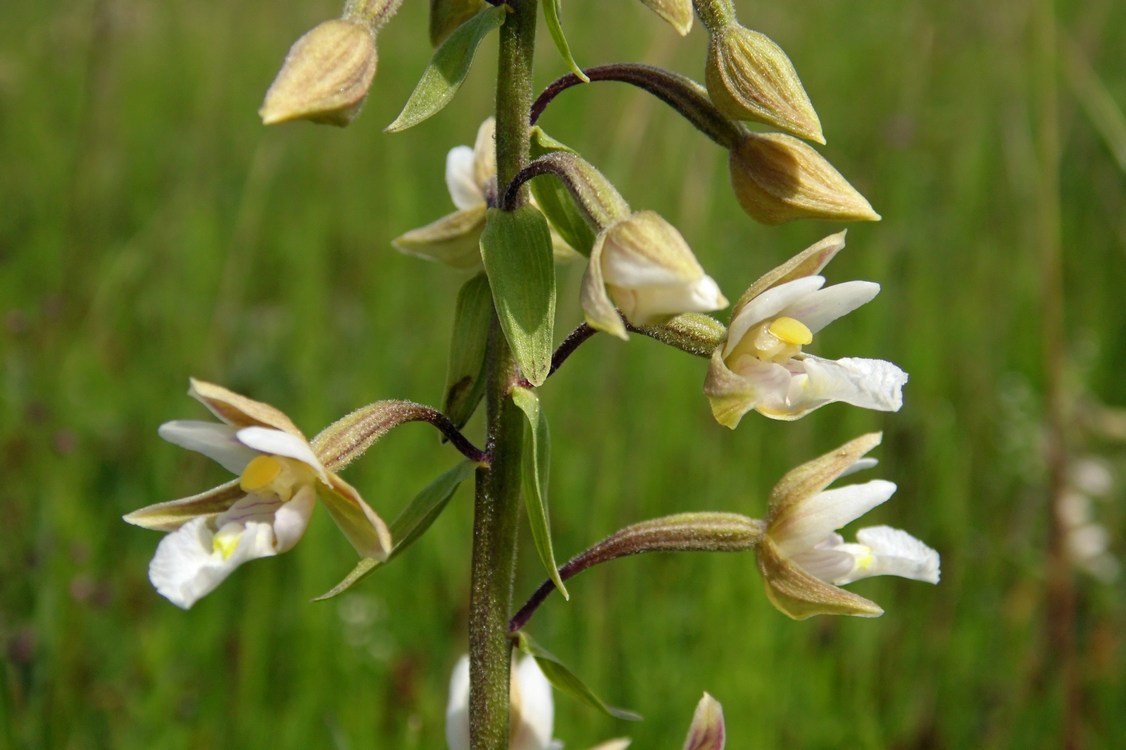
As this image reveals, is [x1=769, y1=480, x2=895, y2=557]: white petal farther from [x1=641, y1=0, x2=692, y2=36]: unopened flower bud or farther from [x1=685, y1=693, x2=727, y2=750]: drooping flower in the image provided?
[x1=641, y1=0, x2=692, y2=36]: unopened flower bud

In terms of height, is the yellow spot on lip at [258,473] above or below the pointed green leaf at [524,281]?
below

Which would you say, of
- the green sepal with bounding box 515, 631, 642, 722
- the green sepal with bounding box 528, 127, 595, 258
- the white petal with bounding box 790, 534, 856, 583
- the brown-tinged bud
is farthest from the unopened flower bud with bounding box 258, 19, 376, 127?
the white petal with bounding box 790, 534, 856, 583

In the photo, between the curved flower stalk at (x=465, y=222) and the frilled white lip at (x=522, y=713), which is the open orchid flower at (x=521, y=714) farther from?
the curved flower stalk at (x=465, y=222)

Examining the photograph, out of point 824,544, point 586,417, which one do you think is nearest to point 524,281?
point 824,544

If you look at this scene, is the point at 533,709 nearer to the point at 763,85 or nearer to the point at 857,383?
the point at 857,383

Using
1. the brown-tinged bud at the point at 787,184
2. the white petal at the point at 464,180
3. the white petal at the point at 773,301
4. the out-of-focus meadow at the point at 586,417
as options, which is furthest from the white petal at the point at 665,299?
the out-of-focus meadow at the point at 586,417

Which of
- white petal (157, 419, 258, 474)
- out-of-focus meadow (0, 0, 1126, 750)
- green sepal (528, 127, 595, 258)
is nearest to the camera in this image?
white petal (157, 419, 258, 474)
